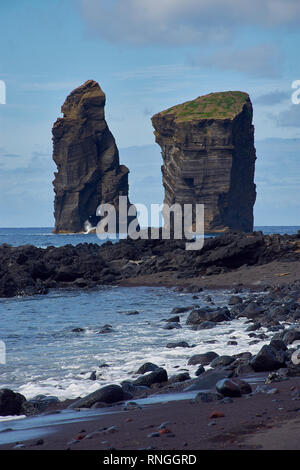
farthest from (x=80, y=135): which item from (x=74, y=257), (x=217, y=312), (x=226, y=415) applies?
(x=226, y=415)

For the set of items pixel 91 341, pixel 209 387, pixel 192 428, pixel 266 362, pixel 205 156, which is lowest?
pixel 91 341

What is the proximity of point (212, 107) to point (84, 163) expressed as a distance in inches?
1390

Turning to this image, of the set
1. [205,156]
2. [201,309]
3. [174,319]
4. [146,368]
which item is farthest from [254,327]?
[205,156]

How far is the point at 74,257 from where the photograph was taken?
119 ft

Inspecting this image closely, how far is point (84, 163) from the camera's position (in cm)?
15712

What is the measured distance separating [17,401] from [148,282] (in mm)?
23302

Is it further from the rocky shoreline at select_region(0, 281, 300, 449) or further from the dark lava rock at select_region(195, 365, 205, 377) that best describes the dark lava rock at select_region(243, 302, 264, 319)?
the dark lava rock at select_region(195, 365, 205, 377)

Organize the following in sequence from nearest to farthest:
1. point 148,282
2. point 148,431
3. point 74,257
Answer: point 148,431, point 148,282, point 74,257

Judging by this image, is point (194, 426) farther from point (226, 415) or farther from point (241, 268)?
point (241, 268)

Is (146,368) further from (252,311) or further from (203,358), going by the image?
(252,311)

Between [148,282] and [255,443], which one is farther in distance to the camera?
[148,282]

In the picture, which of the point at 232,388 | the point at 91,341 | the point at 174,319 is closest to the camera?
the point at 232,388

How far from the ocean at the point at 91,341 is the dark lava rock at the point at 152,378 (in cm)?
63

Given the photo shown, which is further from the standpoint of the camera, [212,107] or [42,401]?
[212,107]
